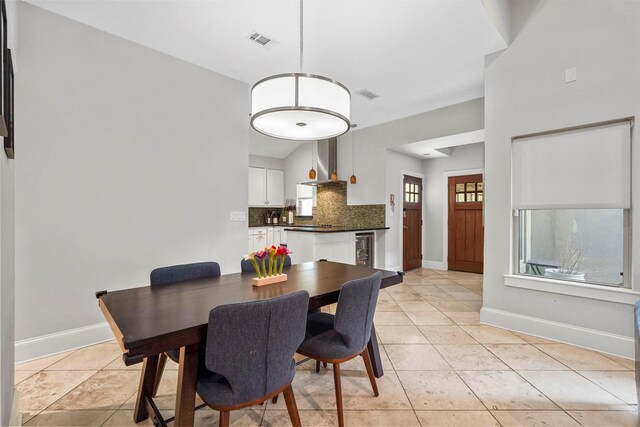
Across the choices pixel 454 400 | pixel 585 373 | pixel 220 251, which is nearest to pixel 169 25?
pixel 220 251

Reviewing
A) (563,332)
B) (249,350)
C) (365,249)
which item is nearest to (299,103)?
(249,350)

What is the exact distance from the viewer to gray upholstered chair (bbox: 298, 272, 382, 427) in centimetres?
159

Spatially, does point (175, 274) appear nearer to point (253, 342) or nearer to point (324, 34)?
point (253, 342)

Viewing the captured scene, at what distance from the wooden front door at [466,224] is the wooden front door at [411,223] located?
61 centimetres

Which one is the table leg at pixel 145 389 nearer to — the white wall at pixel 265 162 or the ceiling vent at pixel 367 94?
the ceiling vent at pixel 367 94

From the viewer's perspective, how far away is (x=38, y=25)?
242cm

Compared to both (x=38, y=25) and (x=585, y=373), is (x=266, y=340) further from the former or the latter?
(x=38, y=25)

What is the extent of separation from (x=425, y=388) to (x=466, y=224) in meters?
4.46

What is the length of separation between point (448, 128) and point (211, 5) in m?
3.52

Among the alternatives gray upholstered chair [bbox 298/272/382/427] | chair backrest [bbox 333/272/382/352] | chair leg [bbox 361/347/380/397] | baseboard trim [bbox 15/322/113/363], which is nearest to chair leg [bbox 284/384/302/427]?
gray upholstered chair [bbox 298/272/382/427]

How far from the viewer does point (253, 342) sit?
1213 millimetres

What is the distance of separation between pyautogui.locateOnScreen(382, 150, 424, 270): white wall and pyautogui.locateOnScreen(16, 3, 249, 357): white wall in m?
2.93

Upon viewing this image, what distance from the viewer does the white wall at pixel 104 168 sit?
7.89 feet

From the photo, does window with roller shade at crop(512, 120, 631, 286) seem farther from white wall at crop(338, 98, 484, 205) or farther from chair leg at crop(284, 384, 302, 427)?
chair leg at crop(284, 384, 302, 427)
